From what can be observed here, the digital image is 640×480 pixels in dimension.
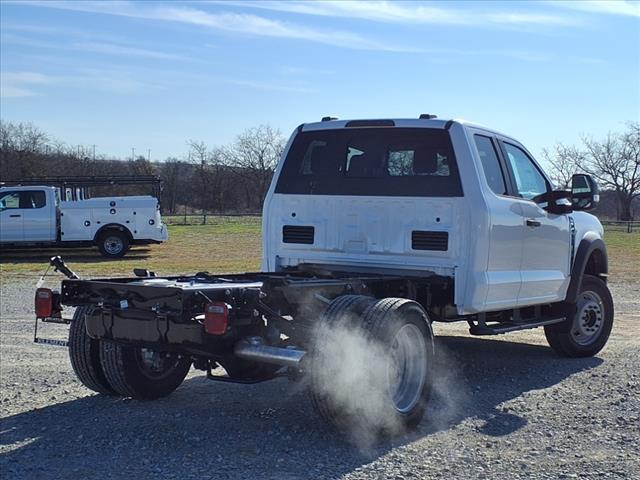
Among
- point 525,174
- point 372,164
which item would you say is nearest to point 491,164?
point 525,174

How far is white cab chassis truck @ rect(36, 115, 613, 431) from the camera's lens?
5270 millimetres

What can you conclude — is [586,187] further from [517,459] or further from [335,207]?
[517,459]

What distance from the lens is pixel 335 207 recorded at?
7.14 m

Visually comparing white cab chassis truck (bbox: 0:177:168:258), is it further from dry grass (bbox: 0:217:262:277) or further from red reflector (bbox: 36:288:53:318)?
red reflector (bbox: 36:288:53:318)

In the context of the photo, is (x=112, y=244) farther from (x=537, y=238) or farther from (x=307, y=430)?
(x=307, y=430)

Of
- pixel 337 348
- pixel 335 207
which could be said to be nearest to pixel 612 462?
pixel 337 348

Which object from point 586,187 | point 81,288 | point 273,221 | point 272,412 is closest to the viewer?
point 81,288

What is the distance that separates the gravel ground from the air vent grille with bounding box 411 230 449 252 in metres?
1.22

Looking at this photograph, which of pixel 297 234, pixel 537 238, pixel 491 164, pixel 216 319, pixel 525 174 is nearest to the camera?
pixel 216 319

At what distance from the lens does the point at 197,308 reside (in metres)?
5.26

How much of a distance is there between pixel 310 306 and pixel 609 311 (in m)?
4.24

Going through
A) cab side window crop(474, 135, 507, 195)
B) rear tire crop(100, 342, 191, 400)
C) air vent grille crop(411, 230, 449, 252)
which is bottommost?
rear tire crop(100, 342, 191, 400)

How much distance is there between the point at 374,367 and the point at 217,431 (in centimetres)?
127

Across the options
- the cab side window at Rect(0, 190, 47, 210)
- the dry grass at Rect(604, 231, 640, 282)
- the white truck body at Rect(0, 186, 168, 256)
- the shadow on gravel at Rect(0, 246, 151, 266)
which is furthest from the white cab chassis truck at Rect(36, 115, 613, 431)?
the cab side window at Rect(0, 190, 47, 210)
